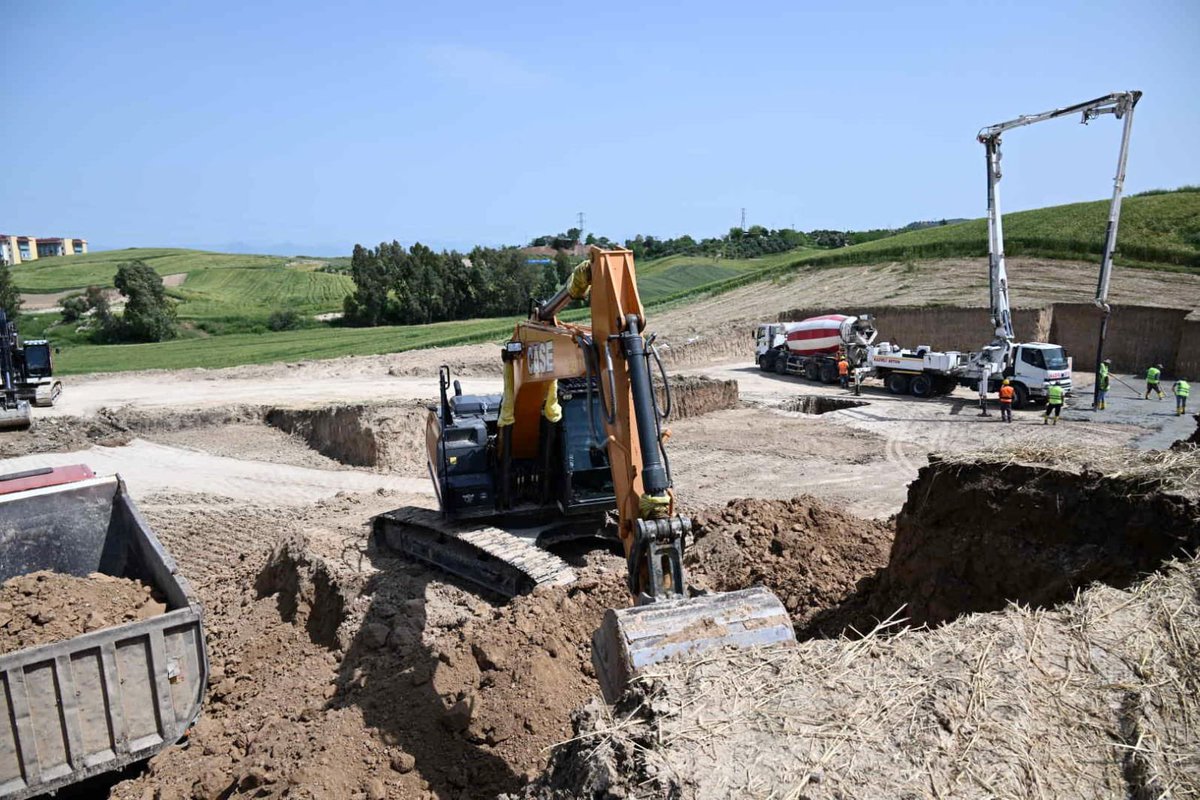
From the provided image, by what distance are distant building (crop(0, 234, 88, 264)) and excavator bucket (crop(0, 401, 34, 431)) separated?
120 meters

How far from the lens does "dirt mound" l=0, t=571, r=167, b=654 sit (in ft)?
21.4

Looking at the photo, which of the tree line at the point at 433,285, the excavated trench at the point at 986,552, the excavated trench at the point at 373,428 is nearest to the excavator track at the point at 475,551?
the excavated trench at the point at 986,552

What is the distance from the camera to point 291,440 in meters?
21.0

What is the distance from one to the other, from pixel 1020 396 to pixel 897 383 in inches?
151

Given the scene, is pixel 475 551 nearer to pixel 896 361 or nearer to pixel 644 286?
pixel 896 361

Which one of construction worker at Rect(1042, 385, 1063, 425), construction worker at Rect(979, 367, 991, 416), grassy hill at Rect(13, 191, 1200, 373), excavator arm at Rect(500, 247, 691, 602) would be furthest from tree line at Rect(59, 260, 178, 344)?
excavator arm at Rect(500, 247, 691, 602)

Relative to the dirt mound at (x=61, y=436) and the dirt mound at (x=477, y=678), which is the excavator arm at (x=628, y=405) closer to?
the dirt mound at (x=477, y=678)

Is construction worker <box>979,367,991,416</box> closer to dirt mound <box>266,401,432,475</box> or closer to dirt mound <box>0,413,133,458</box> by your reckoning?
dirt mound <box>266,401,432,475</box>

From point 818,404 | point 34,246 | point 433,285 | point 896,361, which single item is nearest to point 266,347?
point 433,285

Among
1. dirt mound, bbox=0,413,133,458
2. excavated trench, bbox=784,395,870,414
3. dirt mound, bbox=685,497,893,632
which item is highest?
dirt mound, bbox=685,497,893,632

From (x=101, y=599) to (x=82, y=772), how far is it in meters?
1.84

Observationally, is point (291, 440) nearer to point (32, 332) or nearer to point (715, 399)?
point (715, 399)

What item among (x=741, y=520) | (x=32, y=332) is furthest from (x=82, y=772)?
(x=32, y=332)

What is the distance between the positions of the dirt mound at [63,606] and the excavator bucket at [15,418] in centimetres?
1564
